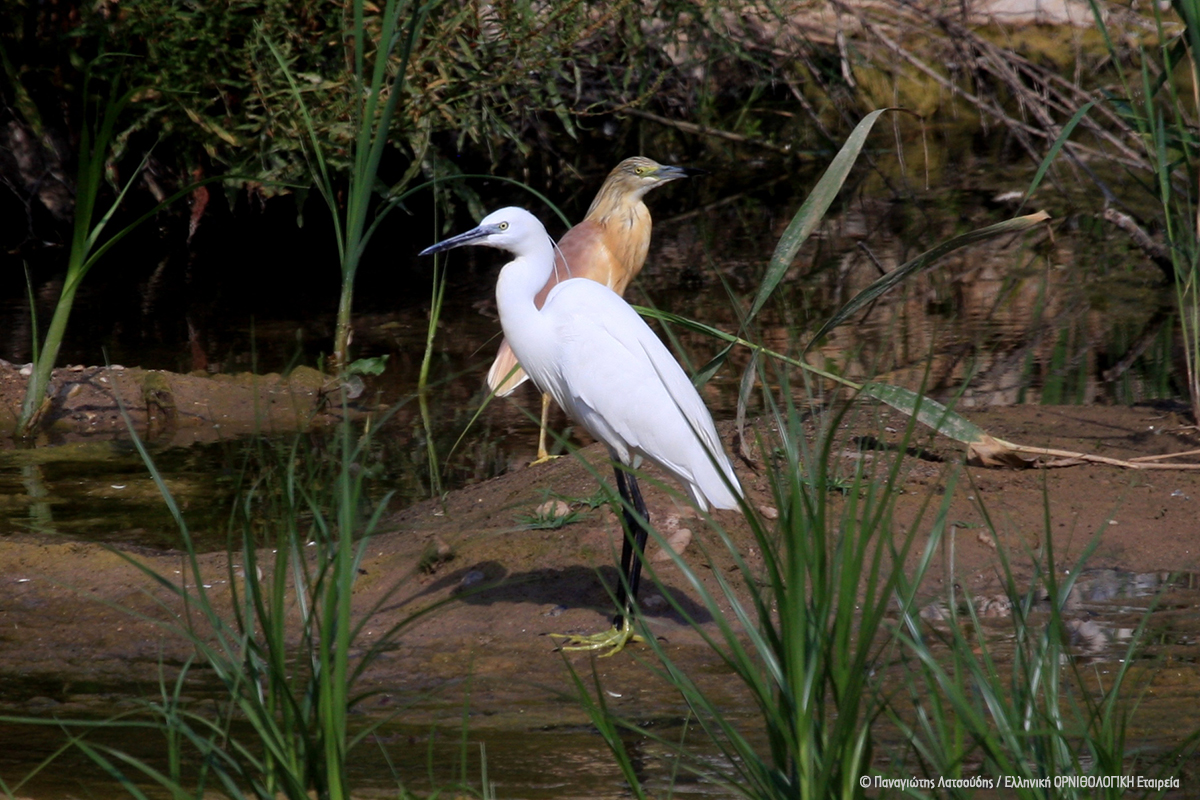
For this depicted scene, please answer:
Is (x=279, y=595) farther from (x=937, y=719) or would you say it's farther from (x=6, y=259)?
(x=6, y=259)

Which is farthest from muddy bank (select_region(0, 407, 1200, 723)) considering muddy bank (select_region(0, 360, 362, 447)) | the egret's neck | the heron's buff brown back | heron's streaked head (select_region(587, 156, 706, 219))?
heron's streaked head (select_region(587, 156, 706, 219))

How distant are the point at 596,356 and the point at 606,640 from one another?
3.01 ft

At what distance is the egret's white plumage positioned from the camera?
396 centimetres

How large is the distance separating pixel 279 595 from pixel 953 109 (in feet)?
51.5

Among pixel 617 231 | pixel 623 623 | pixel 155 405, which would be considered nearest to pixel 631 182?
pixel 617 231

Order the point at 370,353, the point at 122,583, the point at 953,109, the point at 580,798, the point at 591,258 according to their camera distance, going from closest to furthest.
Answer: the point at 580,798 < the point at 122,583 < the point at 591,258 < the point at 370,353 < the point at 953,109

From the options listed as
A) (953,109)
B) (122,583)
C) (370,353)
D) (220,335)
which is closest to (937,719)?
(122,583)

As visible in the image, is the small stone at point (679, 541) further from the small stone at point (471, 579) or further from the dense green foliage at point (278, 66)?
the dense green foliage at point (278, 66)

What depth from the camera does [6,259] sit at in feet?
35.6

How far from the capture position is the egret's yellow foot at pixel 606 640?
11.8ft

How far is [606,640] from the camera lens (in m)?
3.62

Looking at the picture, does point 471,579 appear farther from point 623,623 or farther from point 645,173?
point 645,173

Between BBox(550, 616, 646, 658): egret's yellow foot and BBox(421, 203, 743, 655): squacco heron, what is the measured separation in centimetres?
21

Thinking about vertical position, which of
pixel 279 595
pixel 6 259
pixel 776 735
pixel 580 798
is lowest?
pixel 6 259
